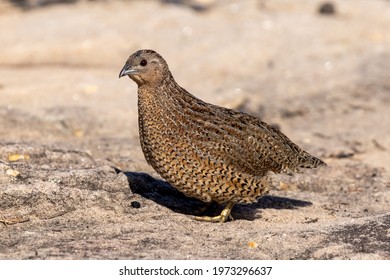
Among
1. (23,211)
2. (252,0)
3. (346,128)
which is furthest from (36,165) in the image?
(252,0)

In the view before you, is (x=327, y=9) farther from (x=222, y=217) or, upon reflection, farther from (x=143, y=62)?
(x=222, y=217)

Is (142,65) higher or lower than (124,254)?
higher

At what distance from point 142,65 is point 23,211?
58.3 inches

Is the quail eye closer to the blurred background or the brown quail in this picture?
the brown quail

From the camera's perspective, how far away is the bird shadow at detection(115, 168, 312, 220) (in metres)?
7.55

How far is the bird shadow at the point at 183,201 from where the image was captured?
7.55m

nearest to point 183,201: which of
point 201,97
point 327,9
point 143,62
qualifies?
point 143,62

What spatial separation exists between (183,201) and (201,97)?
4.50 m

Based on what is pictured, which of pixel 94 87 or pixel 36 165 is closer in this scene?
pixel 36 165

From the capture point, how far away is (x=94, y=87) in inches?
484

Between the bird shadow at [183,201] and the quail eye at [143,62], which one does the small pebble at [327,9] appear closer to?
the bird shadow at [183,201]

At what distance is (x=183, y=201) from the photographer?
25.5 ft

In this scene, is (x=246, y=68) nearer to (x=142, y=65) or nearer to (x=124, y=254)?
(x=142, y=65)
